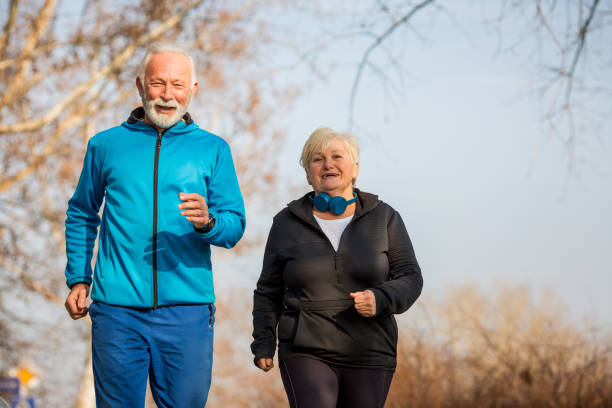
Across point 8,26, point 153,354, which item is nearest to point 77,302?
point 153,354

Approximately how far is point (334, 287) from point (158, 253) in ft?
2.97

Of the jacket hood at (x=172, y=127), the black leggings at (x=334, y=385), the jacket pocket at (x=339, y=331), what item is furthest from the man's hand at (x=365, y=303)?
the jacket hood at (x=172, y=127)

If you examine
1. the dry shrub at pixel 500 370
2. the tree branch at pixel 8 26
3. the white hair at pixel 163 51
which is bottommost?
the dry shrub at pixel 500 370

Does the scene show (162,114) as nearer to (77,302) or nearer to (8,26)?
(77,302)

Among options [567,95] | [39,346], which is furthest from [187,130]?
[39,346]

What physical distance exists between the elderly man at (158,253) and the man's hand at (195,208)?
0.02m

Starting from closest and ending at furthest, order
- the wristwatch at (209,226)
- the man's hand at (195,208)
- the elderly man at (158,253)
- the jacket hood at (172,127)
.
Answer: the man's hand at (195,208)
the wristwatch at (209,226)
the elderly man at (158,253)
the jacket hood at (172,127)

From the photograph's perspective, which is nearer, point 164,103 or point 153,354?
point 153,354

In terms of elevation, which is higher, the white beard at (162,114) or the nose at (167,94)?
the nose at (167,94)

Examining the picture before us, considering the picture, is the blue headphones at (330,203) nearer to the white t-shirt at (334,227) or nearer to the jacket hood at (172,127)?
the white t-shirt at (334,227)

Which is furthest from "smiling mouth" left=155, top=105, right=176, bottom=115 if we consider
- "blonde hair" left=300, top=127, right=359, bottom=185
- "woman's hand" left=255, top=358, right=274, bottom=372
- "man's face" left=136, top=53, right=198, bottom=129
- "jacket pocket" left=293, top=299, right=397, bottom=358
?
"woman's hand" left=255, top=358, right=274, bottom=372

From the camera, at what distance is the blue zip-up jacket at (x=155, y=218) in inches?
137

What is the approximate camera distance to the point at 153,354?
347cm

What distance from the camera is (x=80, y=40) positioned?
13.3 meters
